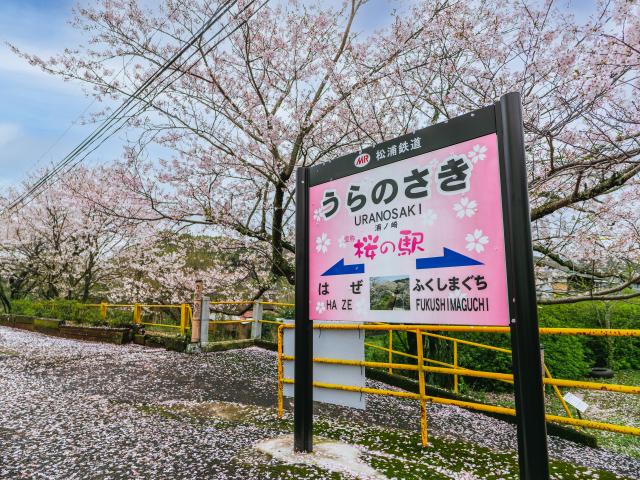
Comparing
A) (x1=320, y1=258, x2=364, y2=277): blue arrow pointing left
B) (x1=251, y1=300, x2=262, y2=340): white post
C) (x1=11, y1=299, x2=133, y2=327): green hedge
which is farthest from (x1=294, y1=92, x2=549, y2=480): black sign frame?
(x1=11, y1=299, x2=133, y2=327): green hedge

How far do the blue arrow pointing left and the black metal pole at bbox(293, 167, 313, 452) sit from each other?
0.30m

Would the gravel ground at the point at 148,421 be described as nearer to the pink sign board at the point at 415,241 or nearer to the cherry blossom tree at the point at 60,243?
the pink sign board at the point at 415,241

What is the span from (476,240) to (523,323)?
642mm

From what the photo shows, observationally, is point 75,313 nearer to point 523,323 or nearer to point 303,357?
point 303,357

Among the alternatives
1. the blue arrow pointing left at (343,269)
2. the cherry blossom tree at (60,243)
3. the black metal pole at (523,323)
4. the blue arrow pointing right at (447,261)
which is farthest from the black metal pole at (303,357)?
the cherry blossom tree at (60,243)

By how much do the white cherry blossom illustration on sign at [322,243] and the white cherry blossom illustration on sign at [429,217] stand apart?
3.40 ft

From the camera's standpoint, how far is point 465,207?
293cm

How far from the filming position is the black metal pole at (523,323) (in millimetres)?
2453

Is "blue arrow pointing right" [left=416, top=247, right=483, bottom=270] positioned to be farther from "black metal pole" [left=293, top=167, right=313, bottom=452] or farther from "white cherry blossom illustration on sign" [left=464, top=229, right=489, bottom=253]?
"black metal pole" [left=293, top=167, right=313, bottom=452]

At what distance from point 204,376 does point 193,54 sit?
19.7 feet

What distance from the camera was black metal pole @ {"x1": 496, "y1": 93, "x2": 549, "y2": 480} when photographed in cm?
245

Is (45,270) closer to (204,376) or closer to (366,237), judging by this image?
(204,376)

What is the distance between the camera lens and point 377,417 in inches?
216

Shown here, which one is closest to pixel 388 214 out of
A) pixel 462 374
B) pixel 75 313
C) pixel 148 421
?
pixel 462 374
